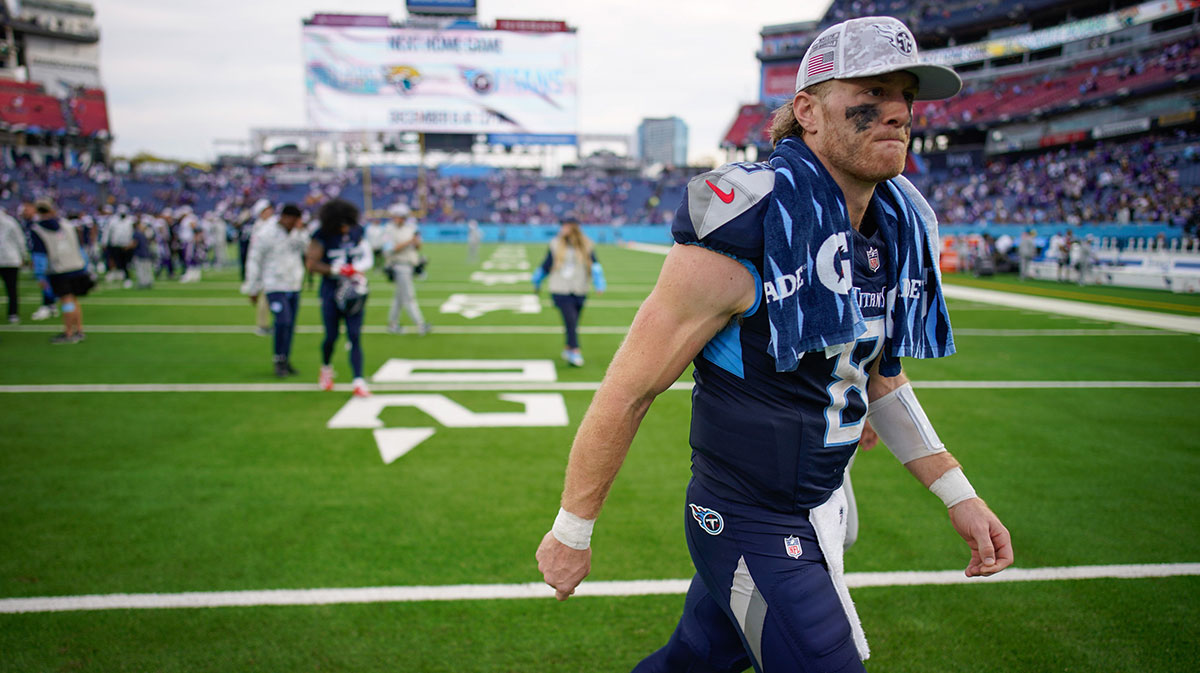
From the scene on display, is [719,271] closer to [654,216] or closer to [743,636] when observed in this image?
[743,636]

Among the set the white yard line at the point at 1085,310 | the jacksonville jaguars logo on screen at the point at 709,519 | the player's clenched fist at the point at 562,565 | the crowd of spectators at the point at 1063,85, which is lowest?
the white yard line at the point at 1085,310

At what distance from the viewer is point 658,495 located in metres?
4.64

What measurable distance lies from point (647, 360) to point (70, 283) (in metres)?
11.7

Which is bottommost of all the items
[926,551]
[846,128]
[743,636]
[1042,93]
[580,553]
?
[926,551]

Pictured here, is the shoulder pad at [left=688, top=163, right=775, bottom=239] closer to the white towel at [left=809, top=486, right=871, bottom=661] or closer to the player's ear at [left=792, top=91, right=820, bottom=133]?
the player's ear at [left=792, top=91, right=820, bottom=133]

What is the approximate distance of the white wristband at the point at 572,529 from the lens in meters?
1.68

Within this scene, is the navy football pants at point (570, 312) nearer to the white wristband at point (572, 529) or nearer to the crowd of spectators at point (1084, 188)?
the white wristband at point (572, 529)

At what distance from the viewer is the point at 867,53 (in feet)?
5.40

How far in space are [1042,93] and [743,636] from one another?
5631 cm

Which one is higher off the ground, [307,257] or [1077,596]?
[307,257]

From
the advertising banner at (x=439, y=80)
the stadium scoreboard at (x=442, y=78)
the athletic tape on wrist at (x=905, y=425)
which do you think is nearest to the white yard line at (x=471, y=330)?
the athletic tape on wrist at (x=905, y=425)

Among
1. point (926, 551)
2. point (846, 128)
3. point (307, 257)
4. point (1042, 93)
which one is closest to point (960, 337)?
point (926, 551)


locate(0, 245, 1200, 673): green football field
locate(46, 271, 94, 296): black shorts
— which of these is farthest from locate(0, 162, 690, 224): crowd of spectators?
locate(0, 245, 1200, 673): green football field

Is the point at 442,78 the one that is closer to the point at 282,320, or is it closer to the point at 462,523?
the point at 282,320
